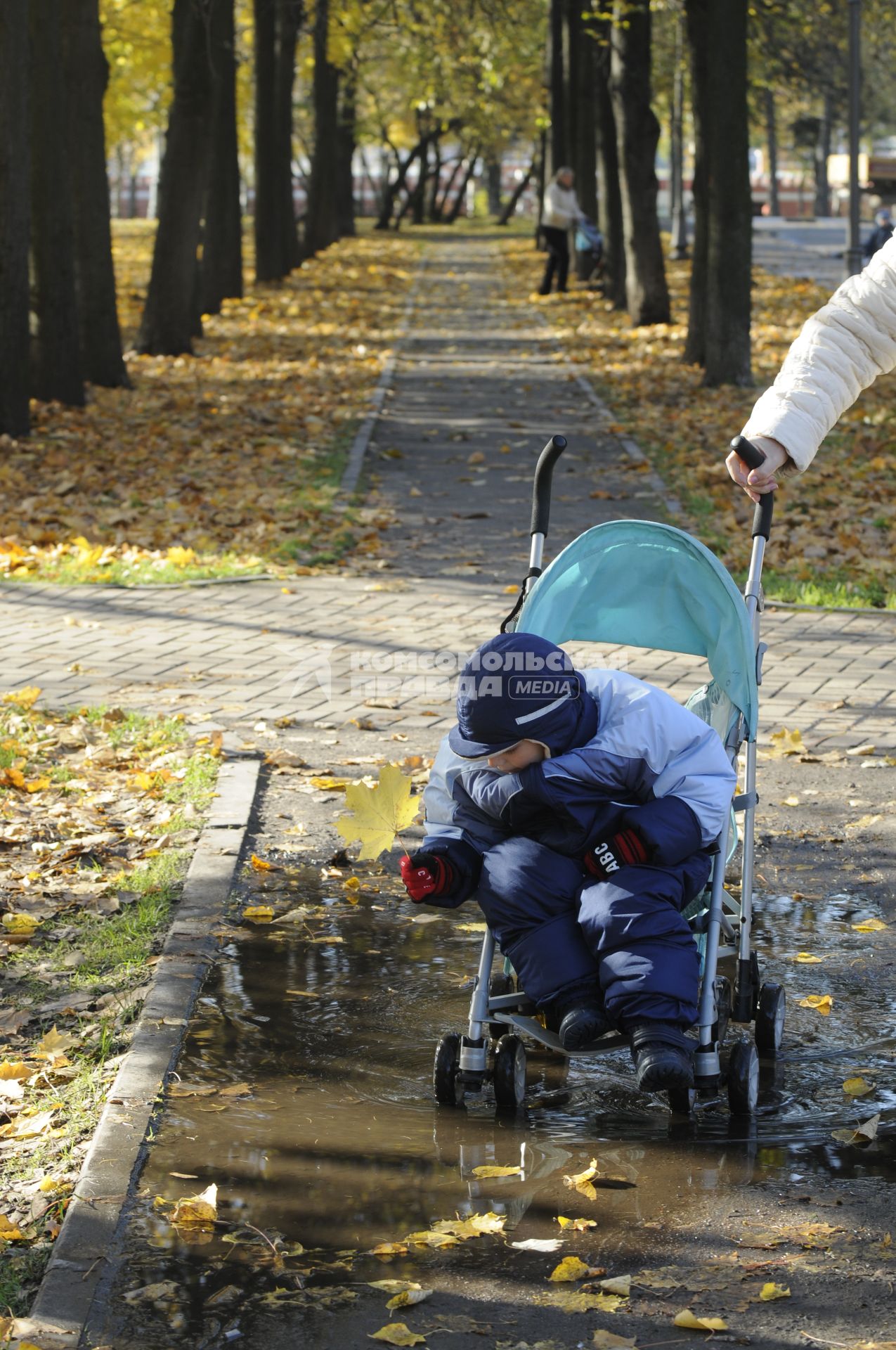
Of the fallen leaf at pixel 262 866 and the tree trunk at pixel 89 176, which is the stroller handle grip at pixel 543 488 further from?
the tree trunk at pixel 89 176

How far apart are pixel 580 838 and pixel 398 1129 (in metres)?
0.81

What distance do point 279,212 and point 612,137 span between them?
294 inches

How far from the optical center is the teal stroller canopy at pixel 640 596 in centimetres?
451

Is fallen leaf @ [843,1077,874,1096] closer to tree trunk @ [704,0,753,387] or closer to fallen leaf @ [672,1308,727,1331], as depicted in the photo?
fallen leaf @ [672,1308,727,1331]

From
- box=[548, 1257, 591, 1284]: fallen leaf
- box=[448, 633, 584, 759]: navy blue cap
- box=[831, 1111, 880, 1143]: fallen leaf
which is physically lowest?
box=[831, 1111, 880, 1143]: fallen leaf

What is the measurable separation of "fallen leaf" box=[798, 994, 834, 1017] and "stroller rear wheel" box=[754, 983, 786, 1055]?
1.20 feet

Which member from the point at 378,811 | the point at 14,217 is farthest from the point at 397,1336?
the point at 14,217

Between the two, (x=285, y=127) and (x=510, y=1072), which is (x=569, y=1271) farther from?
(x=285, y=127)

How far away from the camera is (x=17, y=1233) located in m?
3.39

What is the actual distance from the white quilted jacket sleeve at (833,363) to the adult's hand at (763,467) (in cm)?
2

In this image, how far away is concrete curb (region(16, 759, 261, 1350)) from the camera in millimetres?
3125

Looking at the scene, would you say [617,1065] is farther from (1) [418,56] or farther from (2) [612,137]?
(1) [418,56]

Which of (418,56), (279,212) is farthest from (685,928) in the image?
(418,56)

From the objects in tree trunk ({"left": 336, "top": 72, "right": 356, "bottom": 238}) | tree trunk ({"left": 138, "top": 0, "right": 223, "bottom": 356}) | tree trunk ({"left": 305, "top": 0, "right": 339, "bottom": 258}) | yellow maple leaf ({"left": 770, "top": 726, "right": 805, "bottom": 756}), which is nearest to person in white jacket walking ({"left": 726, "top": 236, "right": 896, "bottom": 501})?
yellow maple leaf ({"left": 770, "top": 726, "right": 805, "bottom": 756})
